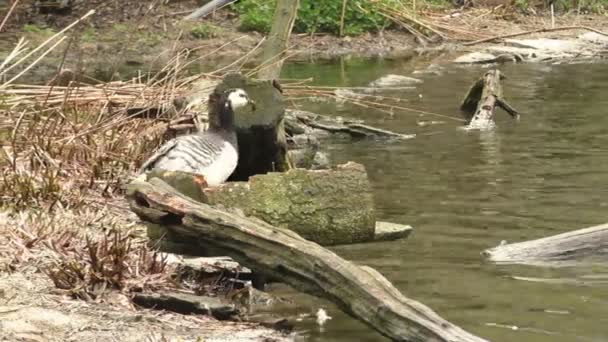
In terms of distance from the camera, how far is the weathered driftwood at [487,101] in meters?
12.0

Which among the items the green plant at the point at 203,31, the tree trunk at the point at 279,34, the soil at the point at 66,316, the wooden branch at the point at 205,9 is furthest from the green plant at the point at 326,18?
the soil at the point at 66,316

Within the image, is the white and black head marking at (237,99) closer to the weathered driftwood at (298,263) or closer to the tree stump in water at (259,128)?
the tree stump in water at (259,128)

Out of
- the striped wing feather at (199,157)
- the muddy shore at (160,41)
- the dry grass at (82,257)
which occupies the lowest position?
the muddy shore at (160,41)

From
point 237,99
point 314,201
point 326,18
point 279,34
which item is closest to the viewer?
point 314,201

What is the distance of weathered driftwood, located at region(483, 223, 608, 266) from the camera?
6.15 m

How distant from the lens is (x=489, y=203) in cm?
816

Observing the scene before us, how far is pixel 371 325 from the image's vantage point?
4668 mm

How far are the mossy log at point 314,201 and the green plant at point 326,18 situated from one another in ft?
48.3

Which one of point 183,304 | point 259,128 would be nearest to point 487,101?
point 259,128

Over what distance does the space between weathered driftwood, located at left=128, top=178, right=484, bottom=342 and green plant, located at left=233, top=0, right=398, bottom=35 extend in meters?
16.1

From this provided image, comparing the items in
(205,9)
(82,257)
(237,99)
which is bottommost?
(82,257)

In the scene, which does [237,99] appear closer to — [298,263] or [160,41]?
[298,263]

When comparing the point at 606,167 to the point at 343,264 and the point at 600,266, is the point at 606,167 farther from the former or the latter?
the point at 343,264

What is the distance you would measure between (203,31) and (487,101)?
9883 mm
